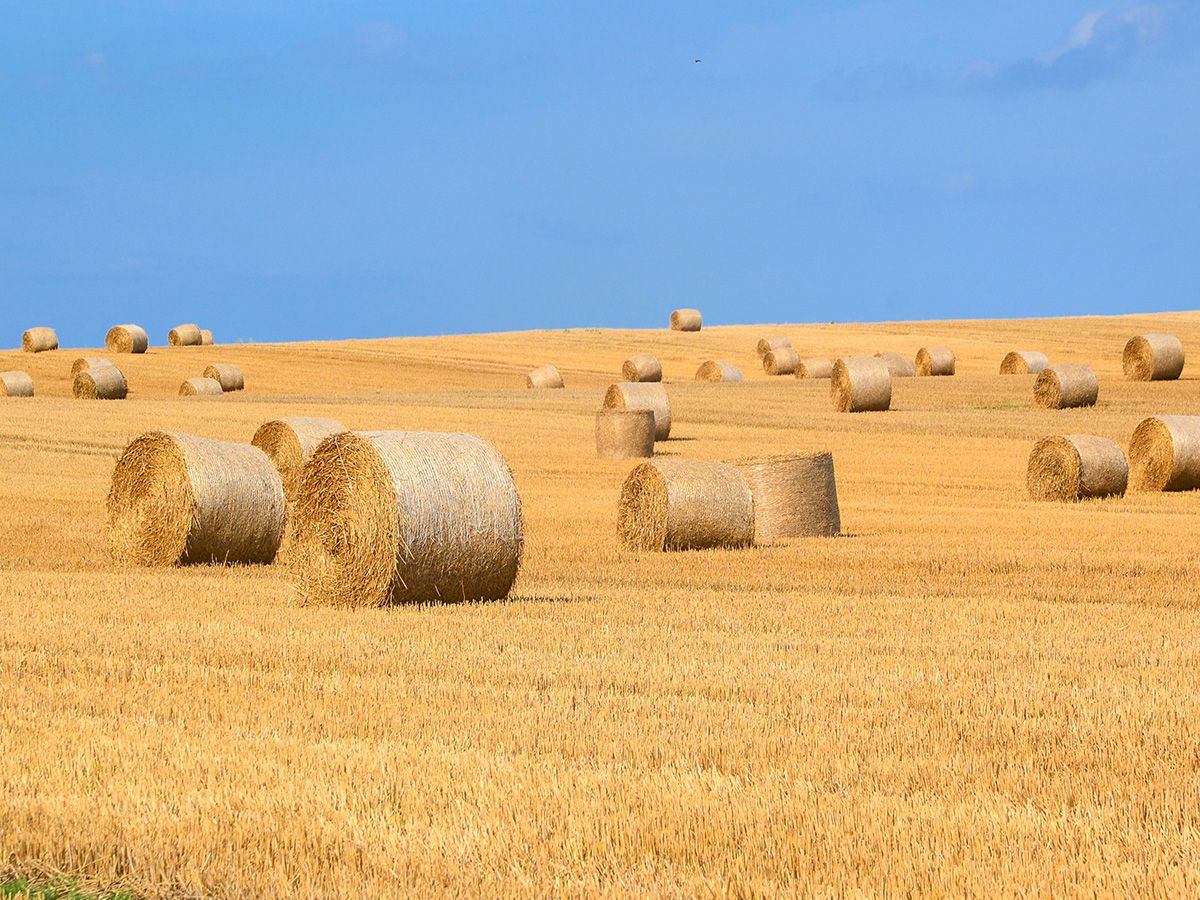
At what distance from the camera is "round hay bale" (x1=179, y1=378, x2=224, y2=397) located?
41500mm

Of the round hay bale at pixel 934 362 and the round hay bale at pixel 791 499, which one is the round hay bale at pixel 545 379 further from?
the round hay bale at pixel 791 499

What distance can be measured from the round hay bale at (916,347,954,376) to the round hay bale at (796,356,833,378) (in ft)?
8.55

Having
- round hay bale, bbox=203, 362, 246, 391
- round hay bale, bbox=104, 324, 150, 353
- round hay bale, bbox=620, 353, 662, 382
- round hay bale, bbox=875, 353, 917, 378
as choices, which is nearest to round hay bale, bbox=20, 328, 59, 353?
round hay bale, bbox=104, 324, 150, 353

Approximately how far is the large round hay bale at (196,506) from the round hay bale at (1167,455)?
12.6 metres

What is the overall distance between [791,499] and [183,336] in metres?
44.2

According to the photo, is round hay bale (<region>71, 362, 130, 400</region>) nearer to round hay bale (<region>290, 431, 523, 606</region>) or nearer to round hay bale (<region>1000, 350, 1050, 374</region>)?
round hay bale (<region>1000, 350, 1050, 374</region>)

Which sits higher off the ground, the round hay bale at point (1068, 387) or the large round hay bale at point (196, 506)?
the round hay bale at point (1068, 387)

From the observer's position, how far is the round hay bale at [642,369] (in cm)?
4741

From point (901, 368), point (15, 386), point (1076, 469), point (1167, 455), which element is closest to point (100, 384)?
point (15, 386)

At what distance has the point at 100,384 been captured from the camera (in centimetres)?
3947

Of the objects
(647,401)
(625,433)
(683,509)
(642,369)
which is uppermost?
(642,369)

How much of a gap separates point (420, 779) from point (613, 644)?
3438mm

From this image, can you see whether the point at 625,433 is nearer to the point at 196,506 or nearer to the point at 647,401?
the point at 647,401

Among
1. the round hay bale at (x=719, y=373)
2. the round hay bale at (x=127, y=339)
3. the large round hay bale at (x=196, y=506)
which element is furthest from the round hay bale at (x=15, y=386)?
the large round hay bale at (x=196, y=506)
